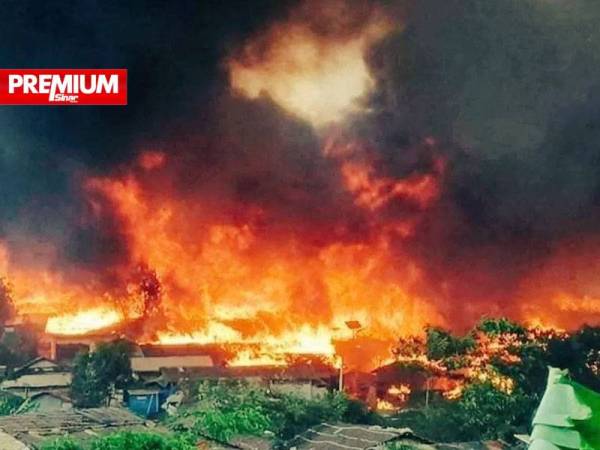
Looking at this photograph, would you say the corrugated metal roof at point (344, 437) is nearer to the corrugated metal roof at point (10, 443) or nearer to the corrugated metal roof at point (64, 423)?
the corrugated metal roof at point (64, 423)

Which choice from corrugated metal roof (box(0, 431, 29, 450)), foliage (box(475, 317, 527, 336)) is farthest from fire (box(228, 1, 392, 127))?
corrugated metal roof (box(0, 431, 29, 450))

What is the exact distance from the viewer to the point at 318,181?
12.5 meters

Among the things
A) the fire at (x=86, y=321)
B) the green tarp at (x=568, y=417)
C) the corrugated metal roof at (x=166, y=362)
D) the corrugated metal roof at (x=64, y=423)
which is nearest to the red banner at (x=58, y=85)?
the fire at (x=86, y=321)

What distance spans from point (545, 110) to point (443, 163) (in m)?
1.53

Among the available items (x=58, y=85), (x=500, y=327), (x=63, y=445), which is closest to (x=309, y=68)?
(x=58, y=85)

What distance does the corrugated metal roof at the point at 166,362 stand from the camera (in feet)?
43.6

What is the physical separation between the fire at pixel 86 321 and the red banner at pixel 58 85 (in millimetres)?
3702

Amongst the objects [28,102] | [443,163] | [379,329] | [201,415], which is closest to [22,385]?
[201,415]

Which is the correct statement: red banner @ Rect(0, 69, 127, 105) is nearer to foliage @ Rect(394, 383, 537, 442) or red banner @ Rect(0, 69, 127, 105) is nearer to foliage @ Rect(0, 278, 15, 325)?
foliage @ Rect(0, 278, 15, 325)

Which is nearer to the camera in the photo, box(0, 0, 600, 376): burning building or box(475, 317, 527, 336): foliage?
box(0, 0, 600, 376): burning building

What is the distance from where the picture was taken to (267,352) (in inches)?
531

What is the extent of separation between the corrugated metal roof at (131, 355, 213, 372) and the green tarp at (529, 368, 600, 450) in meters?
11.9

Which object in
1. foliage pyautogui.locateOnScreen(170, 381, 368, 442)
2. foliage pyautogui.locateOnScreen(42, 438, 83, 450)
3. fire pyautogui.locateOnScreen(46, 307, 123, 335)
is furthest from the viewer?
fire pyautogui.locateOnScreen(46, 307, 123, 335)

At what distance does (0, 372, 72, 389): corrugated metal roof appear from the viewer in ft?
43.0
